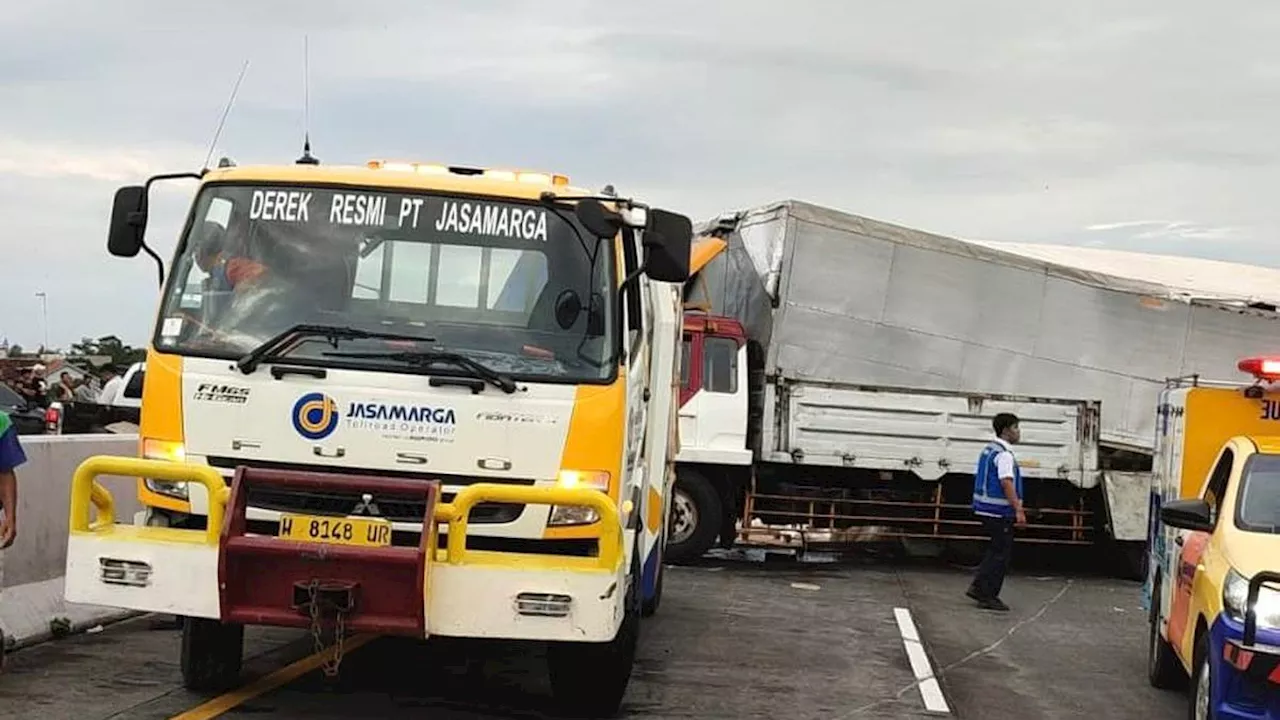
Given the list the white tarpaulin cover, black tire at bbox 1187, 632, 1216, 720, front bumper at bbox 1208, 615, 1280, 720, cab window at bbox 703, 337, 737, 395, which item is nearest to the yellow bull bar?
front bumper at bbox 1208, 615, 1280, 720

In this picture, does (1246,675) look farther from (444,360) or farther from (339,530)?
(339,530)

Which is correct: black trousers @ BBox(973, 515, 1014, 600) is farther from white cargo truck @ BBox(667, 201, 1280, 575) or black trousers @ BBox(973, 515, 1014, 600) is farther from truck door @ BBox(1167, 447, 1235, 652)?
truck door @ BBox(1167, 447, 1235, 652)

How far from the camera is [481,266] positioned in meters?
7.28

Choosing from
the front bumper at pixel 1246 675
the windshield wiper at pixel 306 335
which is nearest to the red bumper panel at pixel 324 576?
the windshield wiper at pixel 306 335

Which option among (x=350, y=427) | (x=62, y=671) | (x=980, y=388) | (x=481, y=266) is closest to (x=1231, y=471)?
(x=481, y=266)

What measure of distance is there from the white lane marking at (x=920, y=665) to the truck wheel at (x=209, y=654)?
12.3 ft

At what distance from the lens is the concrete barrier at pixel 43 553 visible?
30.4 feet

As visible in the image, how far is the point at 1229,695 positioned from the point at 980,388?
10113 mm

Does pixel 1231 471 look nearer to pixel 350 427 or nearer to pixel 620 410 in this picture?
pixel 620 410

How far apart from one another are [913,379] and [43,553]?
953 centimetres

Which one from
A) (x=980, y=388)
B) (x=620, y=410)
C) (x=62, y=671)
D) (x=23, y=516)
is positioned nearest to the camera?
(x=620, y=410)

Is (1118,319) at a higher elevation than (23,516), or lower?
higher

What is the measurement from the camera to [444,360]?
22.6 feet

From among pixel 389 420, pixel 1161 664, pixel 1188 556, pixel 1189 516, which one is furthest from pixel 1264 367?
pixel 389 420
